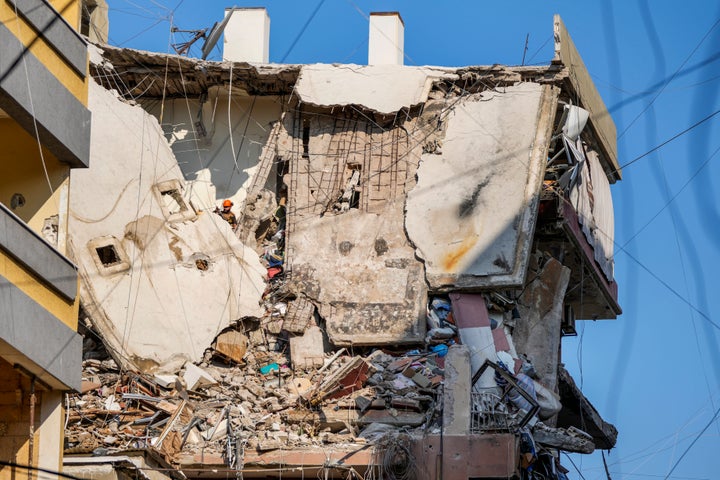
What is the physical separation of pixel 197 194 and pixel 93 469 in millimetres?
8221

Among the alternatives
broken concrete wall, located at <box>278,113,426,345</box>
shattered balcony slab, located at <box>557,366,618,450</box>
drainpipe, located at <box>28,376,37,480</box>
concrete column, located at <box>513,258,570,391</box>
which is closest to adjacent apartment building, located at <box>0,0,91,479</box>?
drainpipe, located at <box>28,376,37,480</box>

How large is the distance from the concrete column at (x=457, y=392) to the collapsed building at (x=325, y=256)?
0.10 ft

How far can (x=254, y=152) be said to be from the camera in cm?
2797

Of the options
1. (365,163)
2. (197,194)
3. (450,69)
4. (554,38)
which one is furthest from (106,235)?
(554,38)

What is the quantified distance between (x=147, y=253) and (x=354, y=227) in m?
3.46

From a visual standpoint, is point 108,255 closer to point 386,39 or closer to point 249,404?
point 249,404

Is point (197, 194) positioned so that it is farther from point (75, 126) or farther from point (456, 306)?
point (75, 126)

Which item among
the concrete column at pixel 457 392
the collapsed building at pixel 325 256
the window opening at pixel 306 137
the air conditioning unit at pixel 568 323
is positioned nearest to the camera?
the concrete column at pixel 457 392

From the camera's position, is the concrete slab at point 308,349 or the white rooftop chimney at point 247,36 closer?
the concrete slab at point 308,349

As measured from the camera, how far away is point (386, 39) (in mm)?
29250

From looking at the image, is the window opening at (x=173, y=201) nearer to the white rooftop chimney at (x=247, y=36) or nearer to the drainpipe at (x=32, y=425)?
the white rooftop chimney at (x=247, y=36)

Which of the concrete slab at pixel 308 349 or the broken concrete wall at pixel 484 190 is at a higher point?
the broken concrete wall at pixel 484 190

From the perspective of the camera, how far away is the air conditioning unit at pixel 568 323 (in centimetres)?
3014

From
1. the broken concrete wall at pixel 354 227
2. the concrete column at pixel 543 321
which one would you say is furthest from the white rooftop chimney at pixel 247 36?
the concrete column at pixel 543 321
